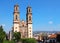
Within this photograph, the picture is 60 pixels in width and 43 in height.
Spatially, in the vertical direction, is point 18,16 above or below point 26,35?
above

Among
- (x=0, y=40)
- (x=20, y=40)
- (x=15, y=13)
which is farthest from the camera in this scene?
(x=15, y=13)

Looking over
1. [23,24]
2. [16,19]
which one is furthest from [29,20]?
[16,19]

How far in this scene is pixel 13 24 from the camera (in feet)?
324

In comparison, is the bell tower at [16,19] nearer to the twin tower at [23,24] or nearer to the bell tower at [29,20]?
the twin tower at [23,24]

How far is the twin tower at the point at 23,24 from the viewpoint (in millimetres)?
97713

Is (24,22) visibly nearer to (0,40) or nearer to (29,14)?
(29,14)

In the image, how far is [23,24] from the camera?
10100 centimetres

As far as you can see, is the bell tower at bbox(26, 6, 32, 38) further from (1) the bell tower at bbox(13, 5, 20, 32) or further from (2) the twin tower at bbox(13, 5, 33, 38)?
(1) the bell tower at bbox(13, 5, 20, 32)

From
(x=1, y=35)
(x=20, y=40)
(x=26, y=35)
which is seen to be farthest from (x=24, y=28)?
(x=1, y=35)

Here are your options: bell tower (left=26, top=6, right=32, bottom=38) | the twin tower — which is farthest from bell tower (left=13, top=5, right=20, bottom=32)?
bell tower (left=26, top=6, right=32, bottom=38)

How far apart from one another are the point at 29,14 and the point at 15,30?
7.59m

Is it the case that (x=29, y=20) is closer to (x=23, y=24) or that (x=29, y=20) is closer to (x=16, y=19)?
(x=23, y=24)

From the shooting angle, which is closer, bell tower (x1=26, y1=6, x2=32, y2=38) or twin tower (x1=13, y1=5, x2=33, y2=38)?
twin tower (x1=13, y1=5, x2=33, y2=38)

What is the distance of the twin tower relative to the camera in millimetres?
97713
